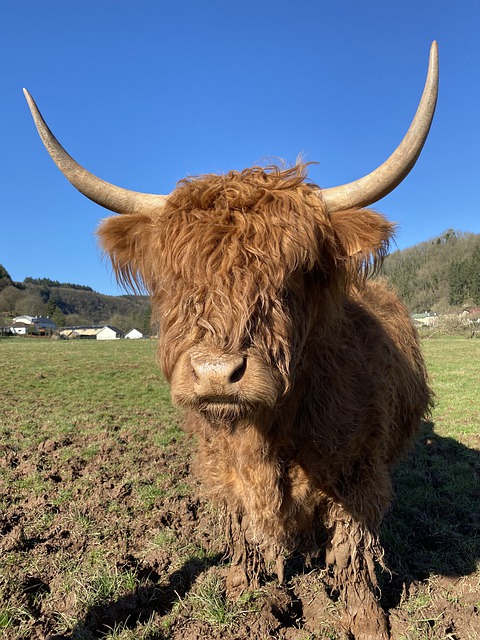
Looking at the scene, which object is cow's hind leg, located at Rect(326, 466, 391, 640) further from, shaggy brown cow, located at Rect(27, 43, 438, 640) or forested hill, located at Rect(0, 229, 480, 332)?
forested hill, located at Rect(0, 229, 480, 332)

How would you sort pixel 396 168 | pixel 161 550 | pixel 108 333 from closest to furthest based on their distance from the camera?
pixel 396 168 < pixel 161 550 < pixel 108 333

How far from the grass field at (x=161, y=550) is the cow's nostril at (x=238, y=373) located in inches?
74.5

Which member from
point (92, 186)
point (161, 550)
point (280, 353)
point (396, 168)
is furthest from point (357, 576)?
point (92, 186)

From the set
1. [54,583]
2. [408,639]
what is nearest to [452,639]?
[408,639]

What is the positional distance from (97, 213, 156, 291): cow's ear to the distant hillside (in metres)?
58.3

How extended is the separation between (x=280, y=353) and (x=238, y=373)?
12.1 inches

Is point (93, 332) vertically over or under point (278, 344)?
under

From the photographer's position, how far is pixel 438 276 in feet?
226

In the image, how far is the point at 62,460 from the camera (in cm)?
547

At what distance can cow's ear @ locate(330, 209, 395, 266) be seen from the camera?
2201 mm

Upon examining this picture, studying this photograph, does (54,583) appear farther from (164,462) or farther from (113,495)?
(164,462)

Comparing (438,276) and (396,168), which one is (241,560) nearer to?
(396,168)

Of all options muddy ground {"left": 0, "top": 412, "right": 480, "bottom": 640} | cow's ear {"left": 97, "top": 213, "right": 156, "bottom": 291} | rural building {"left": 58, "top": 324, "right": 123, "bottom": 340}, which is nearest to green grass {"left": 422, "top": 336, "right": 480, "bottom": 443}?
muddy ground {"left": 0, "top": 412, "right": 480, "bottom": 640}

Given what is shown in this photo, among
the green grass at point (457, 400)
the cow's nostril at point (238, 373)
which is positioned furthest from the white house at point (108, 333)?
the cow's nostril at point (238, 373)
